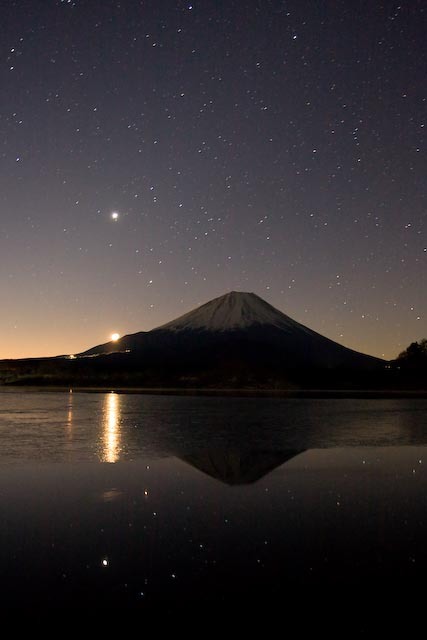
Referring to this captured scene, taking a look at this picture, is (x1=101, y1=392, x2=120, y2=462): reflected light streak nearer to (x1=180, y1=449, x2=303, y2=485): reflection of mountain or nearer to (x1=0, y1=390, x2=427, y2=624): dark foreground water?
(x1=0, y1=390, x2=427, y2=624): dark foreground water

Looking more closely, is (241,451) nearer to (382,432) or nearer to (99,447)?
(99,447)

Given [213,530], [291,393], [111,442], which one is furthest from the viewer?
[291,393]

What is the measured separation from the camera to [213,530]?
34.3 feet

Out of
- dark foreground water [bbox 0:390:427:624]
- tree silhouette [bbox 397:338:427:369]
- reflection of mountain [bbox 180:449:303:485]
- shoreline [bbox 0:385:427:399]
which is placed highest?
tree silhouette [bbox 397:338:427:369]

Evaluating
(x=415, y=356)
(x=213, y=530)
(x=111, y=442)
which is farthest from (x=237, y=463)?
(x=415, y=356)

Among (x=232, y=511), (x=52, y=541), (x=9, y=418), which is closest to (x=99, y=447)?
(x=232, y=511)

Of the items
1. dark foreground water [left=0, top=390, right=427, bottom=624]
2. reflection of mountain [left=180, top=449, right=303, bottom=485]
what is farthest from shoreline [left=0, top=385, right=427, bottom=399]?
dark foreground water [left=0, top=390, right=427, bottom=624]

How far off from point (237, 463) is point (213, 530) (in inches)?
331

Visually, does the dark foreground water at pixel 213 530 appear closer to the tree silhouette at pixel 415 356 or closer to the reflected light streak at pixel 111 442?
the reflected light streak at pixel 111 442

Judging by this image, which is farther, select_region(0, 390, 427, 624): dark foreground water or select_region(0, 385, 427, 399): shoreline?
select_region(0, 385, 427, 399): shoreline

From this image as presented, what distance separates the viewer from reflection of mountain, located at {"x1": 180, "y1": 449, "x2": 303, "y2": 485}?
53.5ft

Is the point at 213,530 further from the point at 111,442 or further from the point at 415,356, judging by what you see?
the point at 415,356

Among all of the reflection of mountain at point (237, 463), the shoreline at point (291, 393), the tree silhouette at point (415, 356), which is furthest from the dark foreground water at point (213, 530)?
the tree silhouette at point (415, 356)

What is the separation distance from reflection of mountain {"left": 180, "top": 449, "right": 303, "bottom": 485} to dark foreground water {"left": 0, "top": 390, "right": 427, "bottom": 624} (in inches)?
2.5
